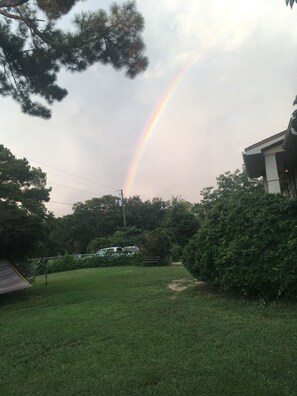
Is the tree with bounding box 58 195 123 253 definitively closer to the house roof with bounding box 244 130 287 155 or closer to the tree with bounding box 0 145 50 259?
the tree with bounding box 0 145 50 259

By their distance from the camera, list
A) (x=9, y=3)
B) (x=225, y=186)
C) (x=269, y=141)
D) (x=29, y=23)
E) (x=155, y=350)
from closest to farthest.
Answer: (x=155, y=350), (x=9, y=3), (x=29, y=23), (x=269, y=141), (x=225, y=186)

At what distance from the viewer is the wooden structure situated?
38.0 feet

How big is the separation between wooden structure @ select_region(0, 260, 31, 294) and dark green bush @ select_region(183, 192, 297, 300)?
18.3 ft

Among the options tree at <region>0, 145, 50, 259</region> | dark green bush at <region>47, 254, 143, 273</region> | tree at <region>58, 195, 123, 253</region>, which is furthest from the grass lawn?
tree at <region>58, 195, 123, 253</region>

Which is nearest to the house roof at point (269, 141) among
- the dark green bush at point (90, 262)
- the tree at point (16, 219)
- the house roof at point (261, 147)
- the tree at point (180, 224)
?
the house roof at point (261, 147)

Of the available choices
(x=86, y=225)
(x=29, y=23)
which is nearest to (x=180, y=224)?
(x=29, y=23)

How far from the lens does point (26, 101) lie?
8.03 meters

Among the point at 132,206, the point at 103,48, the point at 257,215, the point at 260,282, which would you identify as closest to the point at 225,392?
the point at 260,282

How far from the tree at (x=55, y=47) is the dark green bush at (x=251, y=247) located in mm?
3768

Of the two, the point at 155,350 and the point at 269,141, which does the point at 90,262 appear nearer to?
the point at 269,141

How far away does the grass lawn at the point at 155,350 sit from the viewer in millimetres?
3828

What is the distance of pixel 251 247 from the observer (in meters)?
7.57

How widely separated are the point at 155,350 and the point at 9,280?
852 centimetres

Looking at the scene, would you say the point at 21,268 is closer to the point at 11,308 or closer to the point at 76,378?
the point at 11,308
